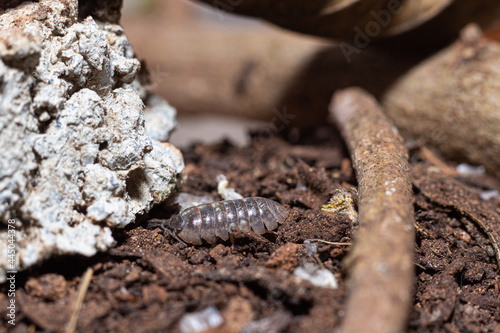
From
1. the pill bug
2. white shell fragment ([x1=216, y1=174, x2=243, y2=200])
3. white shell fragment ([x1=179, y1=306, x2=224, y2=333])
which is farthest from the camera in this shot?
white shell fragment ([x1=216, y1=174, x2=243, y2=200])

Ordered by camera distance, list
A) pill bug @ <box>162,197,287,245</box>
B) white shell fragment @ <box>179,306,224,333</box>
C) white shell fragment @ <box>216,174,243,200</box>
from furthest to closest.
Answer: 1. white shell fragment @ <box>216,174,243,200</box>
2. pill bug @ <box>162,197,287,245</box>
3. white shell fragment @ <box>179,306,224,333</box>

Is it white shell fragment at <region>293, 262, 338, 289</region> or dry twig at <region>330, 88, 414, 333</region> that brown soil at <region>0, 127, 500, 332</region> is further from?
dry twig at <region>330, 88, 414, 333</region>

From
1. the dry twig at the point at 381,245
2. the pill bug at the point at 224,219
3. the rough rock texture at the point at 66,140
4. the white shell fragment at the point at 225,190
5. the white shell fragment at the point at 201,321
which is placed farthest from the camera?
the white shell fragment at the point at 225,190

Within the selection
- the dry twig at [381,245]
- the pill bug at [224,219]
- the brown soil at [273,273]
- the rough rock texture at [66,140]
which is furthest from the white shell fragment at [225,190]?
the dry twig at [381,245]

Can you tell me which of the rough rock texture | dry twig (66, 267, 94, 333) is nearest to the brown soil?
dry twig (66, 267, 94, 333)

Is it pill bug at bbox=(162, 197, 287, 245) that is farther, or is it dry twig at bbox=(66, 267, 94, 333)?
pill bug at bbox=(162, 197, 287, 245)

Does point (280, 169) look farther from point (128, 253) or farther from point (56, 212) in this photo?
point (56, 212)

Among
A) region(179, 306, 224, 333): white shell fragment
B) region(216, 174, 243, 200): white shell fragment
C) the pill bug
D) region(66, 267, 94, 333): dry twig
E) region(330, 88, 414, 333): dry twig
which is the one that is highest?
region(330, 88, 414, 333): dry twig

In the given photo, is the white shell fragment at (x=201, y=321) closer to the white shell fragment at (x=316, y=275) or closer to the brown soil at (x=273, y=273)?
the brown soil at (x=273, y=273)
